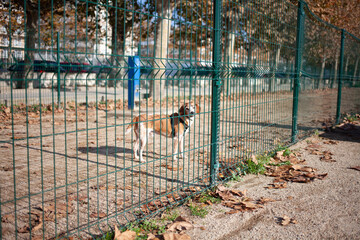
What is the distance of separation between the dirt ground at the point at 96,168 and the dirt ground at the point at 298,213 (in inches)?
23.7

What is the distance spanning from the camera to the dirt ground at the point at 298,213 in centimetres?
338

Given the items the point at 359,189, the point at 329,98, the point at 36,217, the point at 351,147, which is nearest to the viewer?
the point at 36,217

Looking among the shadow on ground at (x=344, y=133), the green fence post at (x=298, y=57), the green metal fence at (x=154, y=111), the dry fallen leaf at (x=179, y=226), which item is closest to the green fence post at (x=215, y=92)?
Result: the green metal fence at (x=154, y=111)

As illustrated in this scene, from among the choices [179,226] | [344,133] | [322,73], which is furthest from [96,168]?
[322,73]

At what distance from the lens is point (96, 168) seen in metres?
5.66

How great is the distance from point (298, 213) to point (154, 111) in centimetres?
213

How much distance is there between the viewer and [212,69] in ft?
14.3

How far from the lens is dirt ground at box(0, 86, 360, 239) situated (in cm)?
323

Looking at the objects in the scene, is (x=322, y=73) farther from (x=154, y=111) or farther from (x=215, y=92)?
(x=154, y=111)

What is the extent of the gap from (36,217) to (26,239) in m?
0.52

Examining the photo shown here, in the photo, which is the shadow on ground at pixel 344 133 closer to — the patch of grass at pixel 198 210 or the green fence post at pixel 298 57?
the green fence post at pixel 298 57

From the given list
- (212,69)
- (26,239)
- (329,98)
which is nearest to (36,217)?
(26,239)

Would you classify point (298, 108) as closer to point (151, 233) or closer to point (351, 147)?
point (351, 147)

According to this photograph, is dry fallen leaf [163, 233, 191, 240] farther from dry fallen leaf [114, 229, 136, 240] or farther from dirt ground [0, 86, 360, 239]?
dirt ground [0, 86, 360, 239]
